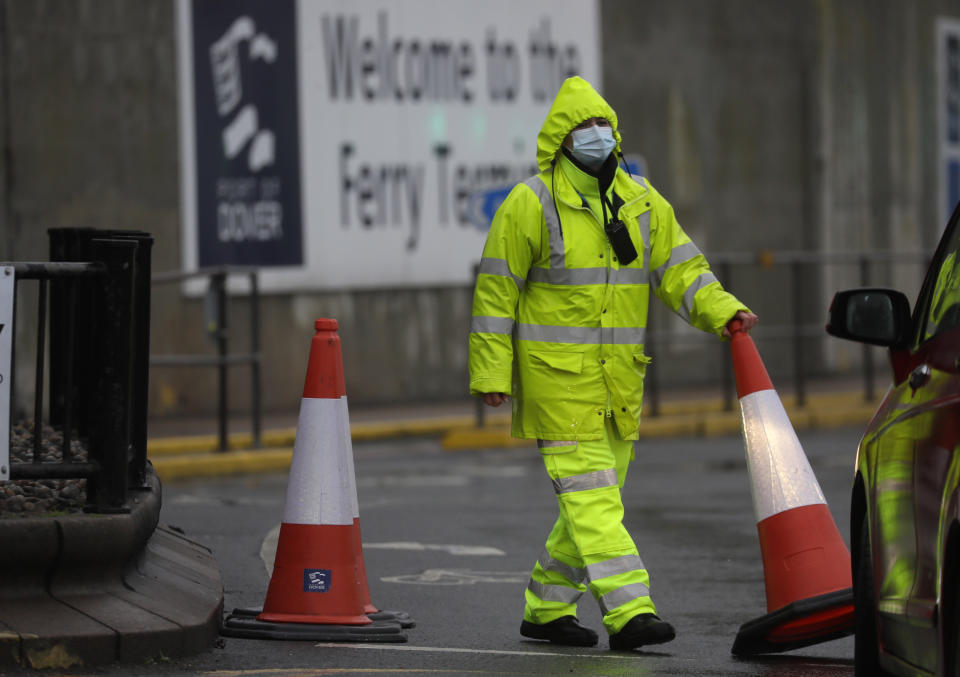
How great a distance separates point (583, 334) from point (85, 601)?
5.87ft

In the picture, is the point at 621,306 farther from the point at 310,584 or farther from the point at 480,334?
the point at 310,584

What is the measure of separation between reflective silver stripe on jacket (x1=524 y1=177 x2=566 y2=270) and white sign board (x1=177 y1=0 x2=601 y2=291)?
9318mm

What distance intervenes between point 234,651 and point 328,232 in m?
10.4

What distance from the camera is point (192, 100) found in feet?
50.5

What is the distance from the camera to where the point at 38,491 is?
6.33 m

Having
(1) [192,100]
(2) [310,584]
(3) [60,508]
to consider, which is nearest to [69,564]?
(3) [60,508]

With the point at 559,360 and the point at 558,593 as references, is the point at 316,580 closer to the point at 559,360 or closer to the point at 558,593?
the point at 558,593

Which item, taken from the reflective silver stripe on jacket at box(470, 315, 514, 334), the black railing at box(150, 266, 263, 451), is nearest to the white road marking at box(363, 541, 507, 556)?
the reflective silver stripe on jacket at box(470, 315, 514, 334)

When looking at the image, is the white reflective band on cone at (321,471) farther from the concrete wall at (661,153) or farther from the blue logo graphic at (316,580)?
the concrete wall at (661,153)

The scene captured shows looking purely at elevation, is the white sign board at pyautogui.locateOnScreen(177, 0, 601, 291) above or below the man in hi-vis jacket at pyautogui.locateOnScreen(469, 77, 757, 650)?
above

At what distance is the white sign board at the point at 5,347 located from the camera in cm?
587

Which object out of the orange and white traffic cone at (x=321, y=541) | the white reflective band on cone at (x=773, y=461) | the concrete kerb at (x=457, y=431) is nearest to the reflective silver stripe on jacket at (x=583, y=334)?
the white reflective band on cone at (x=773, y=461)

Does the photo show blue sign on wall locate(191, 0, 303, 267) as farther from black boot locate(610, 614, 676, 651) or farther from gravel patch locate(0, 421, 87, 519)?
black boot locate(610, 614, 676, 651)

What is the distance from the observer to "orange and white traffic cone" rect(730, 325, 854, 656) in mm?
5844
